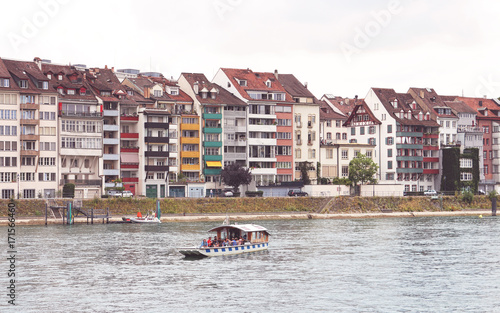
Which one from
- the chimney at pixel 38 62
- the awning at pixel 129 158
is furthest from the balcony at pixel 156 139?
the chimney at pixel 38 62

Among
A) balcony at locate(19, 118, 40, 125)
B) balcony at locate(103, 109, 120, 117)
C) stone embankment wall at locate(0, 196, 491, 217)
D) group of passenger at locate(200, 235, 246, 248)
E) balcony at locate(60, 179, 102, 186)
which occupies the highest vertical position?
balcony at locate(103, 109, 120, 117)

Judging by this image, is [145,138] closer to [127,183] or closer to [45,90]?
[127,183]

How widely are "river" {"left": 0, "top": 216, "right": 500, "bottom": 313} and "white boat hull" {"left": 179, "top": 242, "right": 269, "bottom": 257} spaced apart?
4.06 ft

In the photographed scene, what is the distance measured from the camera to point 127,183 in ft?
558

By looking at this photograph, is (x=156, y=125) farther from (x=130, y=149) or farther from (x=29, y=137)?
(x=29, y=137)

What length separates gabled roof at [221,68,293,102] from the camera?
19038cm

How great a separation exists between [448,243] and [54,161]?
75.3 m

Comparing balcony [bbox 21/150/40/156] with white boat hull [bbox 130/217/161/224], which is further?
balcony [bbox 21/150/40/156]

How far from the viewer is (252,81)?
7623 inches

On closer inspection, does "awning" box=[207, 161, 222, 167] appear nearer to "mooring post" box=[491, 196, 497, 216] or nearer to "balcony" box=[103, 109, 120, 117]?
"balcony" box=[103, 109, 120, 117]

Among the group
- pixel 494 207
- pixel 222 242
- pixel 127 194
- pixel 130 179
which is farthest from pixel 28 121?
pixel 494 207

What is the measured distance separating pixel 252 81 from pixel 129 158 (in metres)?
35.7

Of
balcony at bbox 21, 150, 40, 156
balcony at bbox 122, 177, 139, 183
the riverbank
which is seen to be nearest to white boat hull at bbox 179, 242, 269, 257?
the riverbank

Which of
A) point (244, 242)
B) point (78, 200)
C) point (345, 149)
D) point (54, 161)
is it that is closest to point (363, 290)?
point (244, 242)
